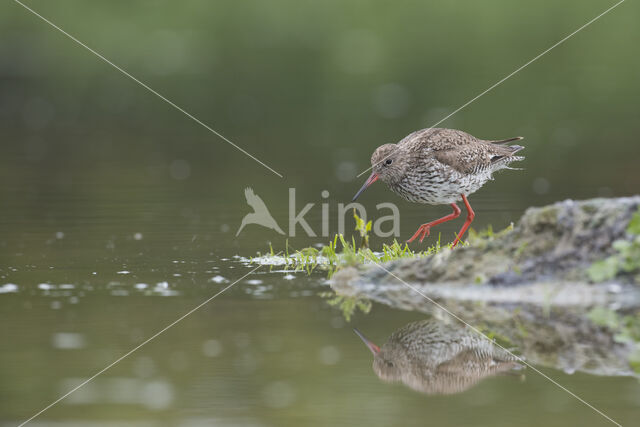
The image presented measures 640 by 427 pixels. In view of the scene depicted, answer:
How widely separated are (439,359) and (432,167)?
5.31 m

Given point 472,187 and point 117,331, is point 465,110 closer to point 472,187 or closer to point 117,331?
point 472,187

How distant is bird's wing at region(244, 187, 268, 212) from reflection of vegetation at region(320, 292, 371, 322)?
4.87 meters

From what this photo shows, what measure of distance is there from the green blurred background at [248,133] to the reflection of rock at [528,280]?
27.9 inches

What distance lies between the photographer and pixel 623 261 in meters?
8.37

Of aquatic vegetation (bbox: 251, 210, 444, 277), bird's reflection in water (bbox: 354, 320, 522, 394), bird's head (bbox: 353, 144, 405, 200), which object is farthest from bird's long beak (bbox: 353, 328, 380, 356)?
bird's head (bbox: 353, 144, 405, 200)

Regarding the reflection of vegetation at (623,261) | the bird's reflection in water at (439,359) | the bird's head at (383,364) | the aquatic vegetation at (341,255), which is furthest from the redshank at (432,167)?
the bird's head at (383,364)

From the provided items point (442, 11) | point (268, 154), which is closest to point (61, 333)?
point (268, 154)

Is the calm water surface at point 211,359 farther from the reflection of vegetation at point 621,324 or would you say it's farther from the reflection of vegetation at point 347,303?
the reflection of vegetation at point 621,324

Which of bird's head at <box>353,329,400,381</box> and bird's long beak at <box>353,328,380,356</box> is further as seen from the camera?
bird's long beak at <box>353,328,380,356</box>

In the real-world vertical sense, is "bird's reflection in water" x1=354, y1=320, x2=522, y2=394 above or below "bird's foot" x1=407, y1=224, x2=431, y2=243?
below

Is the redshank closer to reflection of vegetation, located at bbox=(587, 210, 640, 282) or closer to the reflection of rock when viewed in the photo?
the reflection of rock

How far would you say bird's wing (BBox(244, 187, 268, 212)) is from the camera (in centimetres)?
1402

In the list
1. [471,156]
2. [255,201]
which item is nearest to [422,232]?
[471,156]

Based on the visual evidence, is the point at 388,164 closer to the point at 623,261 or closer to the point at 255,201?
the point at 255,201
